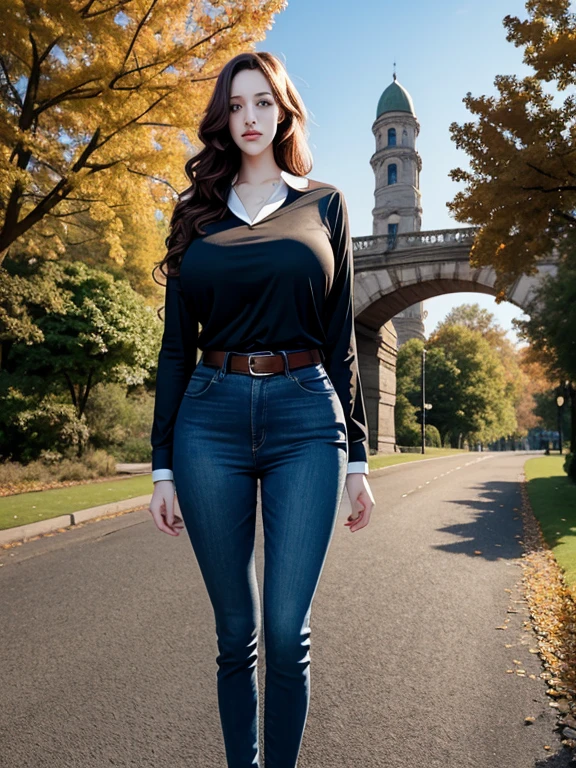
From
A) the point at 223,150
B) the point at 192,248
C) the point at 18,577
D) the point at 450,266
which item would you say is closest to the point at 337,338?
the point at 192,248

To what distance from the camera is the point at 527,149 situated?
30.6ft

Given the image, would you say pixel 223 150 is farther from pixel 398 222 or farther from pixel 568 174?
pixel 398 222

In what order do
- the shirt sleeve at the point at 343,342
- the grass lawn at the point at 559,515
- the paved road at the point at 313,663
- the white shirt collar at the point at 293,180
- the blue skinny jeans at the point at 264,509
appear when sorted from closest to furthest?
1. the blue skinny jeans at the point at 264,509
2. the shirt sleeve at the point at 343,342
3. the white shirt collar at the point at 293,180
4. the paved road at the point at 313,663
5. the grass lawn at the point at 559,515

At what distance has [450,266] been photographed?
30.8 m

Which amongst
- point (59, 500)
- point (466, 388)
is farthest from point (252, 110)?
point (466, 388)

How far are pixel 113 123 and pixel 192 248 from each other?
10.2 meters

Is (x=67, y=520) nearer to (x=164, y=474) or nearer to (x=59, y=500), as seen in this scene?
(x=59, y=500)

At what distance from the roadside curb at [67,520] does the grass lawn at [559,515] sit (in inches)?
227

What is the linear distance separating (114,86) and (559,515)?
10.5 meters

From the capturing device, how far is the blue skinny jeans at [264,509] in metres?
1.93

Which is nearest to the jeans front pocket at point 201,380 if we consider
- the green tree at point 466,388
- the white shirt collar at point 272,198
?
the white shirt collar at point 272,198

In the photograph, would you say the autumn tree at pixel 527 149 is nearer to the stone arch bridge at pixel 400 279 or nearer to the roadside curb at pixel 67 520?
the roadside curb at pixel 67 520

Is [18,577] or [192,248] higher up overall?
[192,248]

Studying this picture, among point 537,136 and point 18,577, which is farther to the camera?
point 537,136
